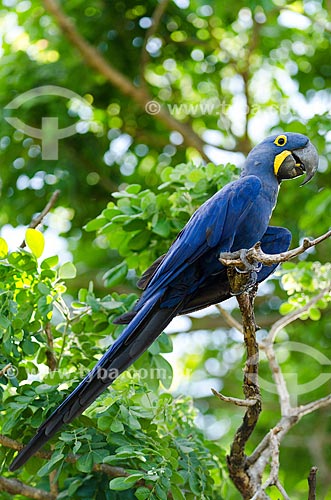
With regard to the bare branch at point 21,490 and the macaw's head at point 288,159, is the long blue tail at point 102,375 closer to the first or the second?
the bare branch at point 21,490

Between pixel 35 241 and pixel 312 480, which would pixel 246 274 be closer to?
pixel 312 480

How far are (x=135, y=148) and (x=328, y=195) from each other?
214 centimetres

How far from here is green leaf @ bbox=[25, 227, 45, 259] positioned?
145 inches

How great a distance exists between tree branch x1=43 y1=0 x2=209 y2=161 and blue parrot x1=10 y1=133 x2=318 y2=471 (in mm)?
2459

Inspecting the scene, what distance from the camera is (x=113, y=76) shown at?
20.4 ft

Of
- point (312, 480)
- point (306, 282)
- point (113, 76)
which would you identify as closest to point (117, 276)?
point (306, 282)

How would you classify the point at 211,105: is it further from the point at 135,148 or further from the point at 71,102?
the point at 71,102

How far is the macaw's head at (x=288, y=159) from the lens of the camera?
150 inches

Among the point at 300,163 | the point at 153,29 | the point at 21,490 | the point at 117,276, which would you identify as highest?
the point at 153,29

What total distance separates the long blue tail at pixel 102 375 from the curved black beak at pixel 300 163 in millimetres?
1003

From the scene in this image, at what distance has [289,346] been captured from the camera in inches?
255

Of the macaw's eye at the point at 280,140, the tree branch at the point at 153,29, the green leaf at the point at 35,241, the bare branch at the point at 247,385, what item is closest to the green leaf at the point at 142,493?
the bare branch at the point at 247,385

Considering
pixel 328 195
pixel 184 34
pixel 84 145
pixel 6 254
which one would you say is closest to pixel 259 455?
pixel 6 254

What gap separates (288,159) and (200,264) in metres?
0.71
